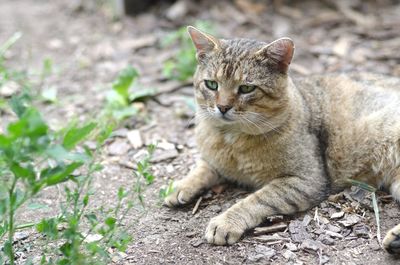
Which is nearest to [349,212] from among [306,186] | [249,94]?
[306,186]

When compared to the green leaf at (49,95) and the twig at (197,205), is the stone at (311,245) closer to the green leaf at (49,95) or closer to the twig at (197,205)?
the twig at (197,205)

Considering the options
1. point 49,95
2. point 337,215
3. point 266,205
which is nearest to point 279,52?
point 266,205

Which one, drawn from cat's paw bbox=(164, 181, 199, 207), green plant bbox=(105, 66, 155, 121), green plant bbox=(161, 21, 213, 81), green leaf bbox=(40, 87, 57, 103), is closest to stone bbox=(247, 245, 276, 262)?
cat's paw bbox=(164, 181, 199, 207)

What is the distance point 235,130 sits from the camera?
393 centimetres

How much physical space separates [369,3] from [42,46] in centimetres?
433

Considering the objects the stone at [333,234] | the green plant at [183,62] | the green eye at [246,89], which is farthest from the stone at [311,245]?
the green plant at [183,62]

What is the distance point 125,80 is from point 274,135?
6.27 feet

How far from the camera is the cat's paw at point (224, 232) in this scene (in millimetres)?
3412

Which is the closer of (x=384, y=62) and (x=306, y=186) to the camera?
(x=306, y=186)

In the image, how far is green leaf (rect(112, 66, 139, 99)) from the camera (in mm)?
5191

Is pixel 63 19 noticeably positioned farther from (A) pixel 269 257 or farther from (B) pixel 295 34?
(A) pixel 269 257

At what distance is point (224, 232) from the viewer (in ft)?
11.2

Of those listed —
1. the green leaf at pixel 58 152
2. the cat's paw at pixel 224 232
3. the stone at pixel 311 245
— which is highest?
the green leaf at pixel 58 152

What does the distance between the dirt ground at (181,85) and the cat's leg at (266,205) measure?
7cm
